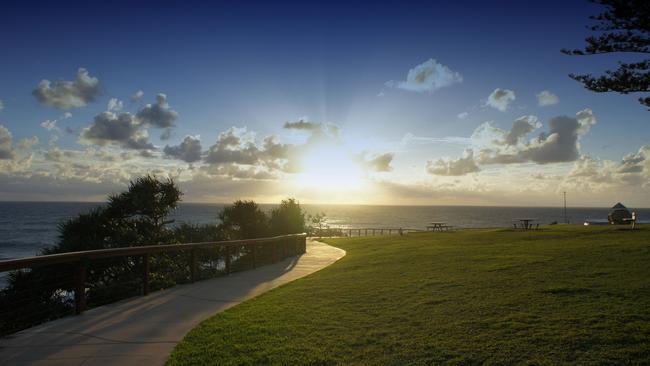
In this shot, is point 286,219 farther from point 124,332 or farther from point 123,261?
point 124,332

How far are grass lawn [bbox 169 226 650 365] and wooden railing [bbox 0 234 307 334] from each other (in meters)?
2.75

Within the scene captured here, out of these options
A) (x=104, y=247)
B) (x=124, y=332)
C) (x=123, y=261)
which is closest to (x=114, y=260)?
(x=123, y=261)

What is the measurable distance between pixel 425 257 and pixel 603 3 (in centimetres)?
1071

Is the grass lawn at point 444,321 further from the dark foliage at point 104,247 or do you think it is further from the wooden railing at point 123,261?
the dark foliage at point 104,247

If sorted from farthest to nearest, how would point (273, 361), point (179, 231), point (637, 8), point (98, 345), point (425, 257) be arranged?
1. point (179, 231)
2. point (425, 257)
3. point (637, 8)
4. point (98, 345)
5. point (273, 361)

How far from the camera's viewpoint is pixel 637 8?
516 inches

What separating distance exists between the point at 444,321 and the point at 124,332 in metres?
5.27

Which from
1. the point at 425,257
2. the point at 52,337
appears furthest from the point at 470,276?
the point at 52,337

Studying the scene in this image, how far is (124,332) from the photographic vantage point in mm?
6746

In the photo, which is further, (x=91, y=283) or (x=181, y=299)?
(x=91, y=283)

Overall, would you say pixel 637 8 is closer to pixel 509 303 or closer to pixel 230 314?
pixel 509 303

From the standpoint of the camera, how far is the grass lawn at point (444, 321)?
5.59 metres

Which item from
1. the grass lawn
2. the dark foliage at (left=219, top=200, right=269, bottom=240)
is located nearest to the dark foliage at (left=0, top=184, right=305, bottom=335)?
the dark foliage at (left=219, top=200, right=269, bottom=240)

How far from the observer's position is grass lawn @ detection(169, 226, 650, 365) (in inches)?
220
